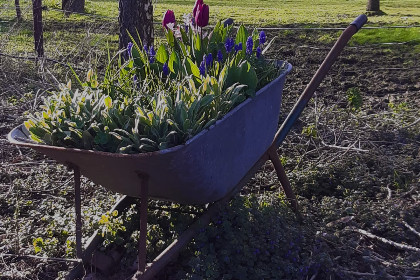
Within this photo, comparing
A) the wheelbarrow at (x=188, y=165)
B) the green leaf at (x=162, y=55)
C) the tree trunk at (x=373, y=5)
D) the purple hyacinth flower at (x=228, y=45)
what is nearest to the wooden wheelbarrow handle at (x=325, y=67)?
the wheelbarrow at (x=188, y=165)

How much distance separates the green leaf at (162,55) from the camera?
8.20ft

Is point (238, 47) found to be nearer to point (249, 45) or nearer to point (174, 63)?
point (249, 45)

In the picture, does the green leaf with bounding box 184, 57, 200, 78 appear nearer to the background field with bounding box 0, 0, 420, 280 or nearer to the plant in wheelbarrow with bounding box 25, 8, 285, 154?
the plant in wheelbarrow with bounding box 25, 8, 285, 154

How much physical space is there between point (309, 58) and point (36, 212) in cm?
396

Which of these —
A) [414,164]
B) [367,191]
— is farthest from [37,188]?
[414,164]

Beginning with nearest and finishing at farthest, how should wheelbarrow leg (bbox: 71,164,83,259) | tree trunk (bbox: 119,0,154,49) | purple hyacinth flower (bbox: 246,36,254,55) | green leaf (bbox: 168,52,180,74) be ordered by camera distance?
wheelbarrow leg (bbox: 71,164,83,259), green leaf (bbox: 168,52,180,74), purple hyacinth flower (bbox: 246,36,254,55), tree trunk (bbox: 119,0,154,49)

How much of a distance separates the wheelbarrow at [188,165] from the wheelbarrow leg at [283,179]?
153 mm

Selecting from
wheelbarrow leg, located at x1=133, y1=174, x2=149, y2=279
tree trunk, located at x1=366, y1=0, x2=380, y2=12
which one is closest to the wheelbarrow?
wheelbarrow leg, located at x1=133, y1=174, x2=149, y2=279

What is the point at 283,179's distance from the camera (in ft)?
9.33

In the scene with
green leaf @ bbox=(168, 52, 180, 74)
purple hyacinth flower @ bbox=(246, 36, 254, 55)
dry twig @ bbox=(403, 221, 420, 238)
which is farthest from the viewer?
dry twig @ bbox=(403, 221, 420, 238)

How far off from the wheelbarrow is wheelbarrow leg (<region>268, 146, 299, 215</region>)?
0.15 meters

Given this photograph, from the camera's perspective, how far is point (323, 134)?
4.04 m

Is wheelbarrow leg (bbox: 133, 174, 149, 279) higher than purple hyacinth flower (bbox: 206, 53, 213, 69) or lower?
lower

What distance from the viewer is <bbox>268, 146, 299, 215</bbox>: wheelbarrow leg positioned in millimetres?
2791
